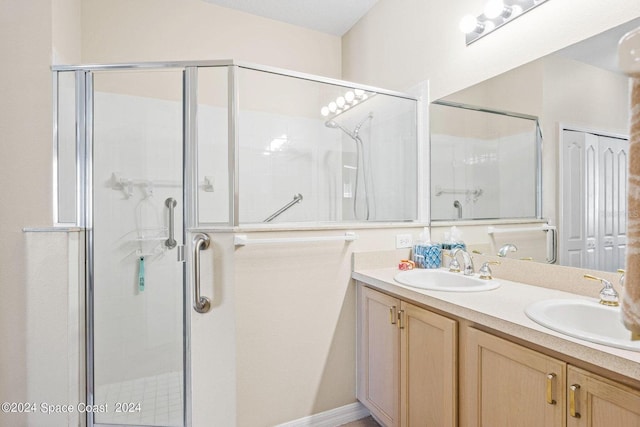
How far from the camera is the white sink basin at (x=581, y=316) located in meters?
1.05

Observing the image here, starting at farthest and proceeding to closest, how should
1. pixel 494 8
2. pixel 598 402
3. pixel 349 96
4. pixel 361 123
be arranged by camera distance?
pixel 361 123 < pixel 349 96 < pixel 494 8 < pixel 598 402

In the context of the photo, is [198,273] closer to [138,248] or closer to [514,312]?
[138,248]

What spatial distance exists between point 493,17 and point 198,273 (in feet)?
6.32

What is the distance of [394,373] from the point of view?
161 centimetres

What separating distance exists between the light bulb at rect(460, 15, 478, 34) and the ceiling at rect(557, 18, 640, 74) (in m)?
0.52

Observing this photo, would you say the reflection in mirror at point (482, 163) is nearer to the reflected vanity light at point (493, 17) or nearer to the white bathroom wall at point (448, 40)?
the white bathroom wall at point (448, 40)

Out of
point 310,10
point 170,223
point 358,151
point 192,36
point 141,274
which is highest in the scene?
point 310,10

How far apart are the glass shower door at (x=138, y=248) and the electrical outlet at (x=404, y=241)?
4.25 ft

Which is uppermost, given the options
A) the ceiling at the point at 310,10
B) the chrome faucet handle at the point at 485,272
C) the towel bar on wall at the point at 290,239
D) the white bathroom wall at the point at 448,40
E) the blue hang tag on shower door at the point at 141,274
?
the ceiling at the point at 310,10

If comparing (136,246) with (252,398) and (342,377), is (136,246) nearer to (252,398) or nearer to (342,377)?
(252,398)

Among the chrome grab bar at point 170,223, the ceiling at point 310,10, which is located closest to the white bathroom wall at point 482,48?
the ceiling at point 310,10

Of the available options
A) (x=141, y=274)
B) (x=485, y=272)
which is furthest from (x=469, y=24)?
(x=141, y=274)

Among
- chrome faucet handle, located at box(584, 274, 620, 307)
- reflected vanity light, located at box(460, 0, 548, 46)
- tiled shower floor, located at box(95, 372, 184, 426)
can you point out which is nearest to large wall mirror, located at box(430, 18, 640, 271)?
chrome faucet handle, located at box(584, 274, 620, 307)

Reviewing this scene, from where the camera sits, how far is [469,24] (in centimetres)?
176
